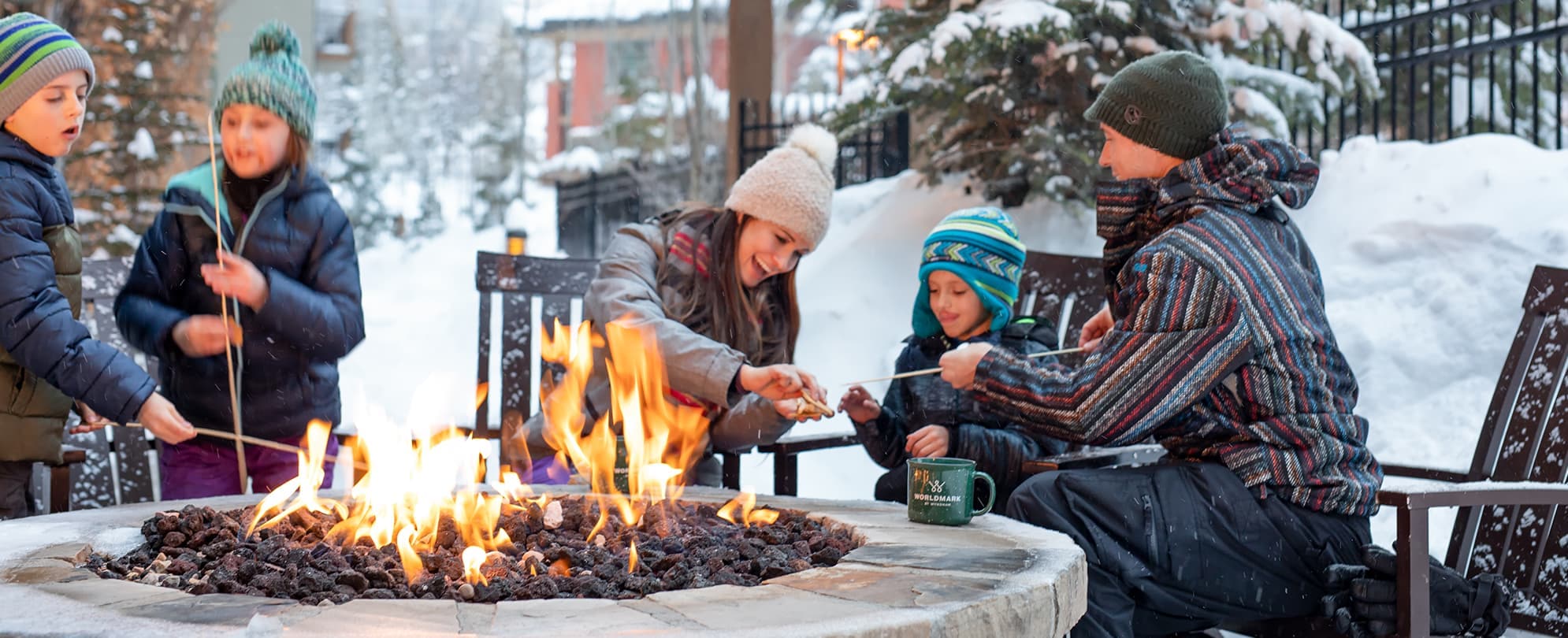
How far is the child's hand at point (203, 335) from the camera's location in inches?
150

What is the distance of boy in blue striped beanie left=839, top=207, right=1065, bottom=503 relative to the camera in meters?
4.25

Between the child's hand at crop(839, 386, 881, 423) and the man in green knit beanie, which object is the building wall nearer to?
the child's hand at crop(839, 386, 881, 423)

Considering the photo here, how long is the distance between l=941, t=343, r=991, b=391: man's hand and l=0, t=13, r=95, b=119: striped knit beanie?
8.27ft

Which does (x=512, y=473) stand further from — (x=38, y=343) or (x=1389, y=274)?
(x=1389, y=274)

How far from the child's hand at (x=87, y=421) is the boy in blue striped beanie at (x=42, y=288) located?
338mm

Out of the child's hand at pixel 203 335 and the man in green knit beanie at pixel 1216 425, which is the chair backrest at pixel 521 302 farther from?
the man in green knit beanie at pixel 1216 425

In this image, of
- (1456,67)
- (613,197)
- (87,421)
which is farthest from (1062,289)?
(613,197)

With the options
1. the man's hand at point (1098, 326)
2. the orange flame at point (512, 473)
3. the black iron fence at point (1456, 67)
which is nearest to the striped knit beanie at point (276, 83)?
the orange flame at point (512, 473)

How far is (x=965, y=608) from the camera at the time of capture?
2.17 metres

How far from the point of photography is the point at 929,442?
4.04m

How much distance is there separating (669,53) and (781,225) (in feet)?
69.9

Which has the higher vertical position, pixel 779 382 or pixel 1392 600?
pixel 779 382

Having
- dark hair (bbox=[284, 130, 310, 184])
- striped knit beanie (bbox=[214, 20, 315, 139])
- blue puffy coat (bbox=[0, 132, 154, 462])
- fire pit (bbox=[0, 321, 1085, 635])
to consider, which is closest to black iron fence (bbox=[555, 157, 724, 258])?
striped knit beanie (bbox=[214, 20, 315, 139])

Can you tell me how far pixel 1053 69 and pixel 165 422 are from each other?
20.1ft
